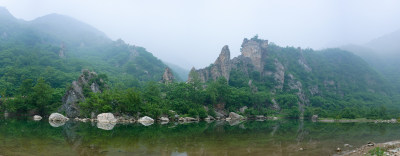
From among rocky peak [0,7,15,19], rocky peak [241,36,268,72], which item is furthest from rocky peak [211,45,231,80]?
rocky peak [0,7,15,19]

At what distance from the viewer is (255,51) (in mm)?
89938

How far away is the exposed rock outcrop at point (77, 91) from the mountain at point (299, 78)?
21.7 m

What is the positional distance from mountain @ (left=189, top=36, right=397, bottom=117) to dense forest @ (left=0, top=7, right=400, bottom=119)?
12.1 inches

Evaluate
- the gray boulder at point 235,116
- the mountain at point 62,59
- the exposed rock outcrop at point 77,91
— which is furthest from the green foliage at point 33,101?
the gray boulder at point 235,116

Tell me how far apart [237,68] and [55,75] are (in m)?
48.6

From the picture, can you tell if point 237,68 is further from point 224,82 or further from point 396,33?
point 396,33

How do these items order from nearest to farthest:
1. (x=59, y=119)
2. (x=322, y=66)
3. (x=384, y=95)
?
(x=59, y=119) → (x=384, y=95) → (x=322, y=66)

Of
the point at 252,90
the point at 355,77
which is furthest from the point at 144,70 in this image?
the point at 355,77

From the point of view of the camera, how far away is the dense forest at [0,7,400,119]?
143 feet

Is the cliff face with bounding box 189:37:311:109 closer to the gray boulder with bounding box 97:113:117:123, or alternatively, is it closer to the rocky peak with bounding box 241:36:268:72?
the rocky peak with bounding box 241:36:268:72

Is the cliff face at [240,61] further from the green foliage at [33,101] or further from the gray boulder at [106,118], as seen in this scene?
the green foliage at [33,101]

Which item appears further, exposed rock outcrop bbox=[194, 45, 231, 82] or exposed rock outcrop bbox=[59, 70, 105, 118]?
exposed rock outcrop bbox=[194, 45, 231, 82]

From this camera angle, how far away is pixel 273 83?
84.9 meters

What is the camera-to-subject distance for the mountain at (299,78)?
74000 mm
